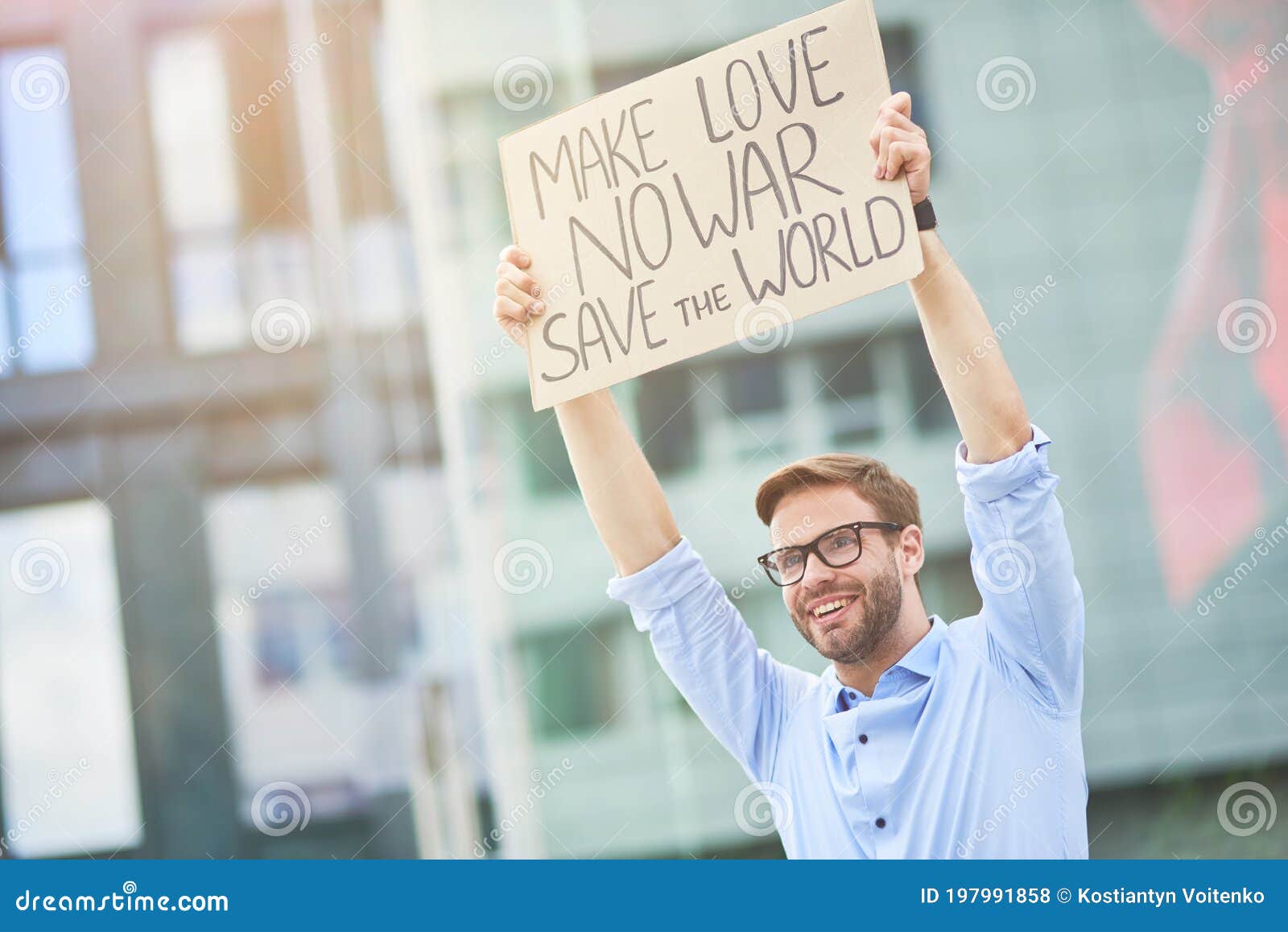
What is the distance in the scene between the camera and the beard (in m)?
1.13

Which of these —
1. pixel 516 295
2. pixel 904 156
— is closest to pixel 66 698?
pixel 516 295

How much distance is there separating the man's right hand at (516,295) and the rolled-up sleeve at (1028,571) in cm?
46

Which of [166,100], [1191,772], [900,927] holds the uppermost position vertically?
[166,100]

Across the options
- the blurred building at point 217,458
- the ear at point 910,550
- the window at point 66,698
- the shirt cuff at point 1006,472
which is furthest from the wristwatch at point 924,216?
the window at point 66,698

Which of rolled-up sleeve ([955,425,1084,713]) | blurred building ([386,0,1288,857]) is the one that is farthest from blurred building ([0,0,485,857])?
rolled-up sleeve ([955,425,1084,713])

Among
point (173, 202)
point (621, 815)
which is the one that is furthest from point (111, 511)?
point (621, 815)

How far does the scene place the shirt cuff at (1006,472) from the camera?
3.41 feet

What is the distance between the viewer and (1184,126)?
2.09 meters

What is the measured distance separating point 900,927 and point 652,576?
548 mm

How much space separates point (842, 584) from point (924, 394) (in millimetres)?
1071

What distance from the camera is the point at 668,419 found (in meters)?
2.21

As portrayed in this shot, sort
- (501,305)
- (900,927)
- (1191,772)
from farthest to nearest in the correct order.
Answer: (1191,772)
(900,927)
(501,305)

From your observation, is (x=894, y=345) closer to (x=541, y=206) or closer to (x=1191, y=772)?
(x=1191, y=772)

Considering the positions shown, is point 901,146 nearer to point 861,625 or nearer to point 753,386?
point 861,625
